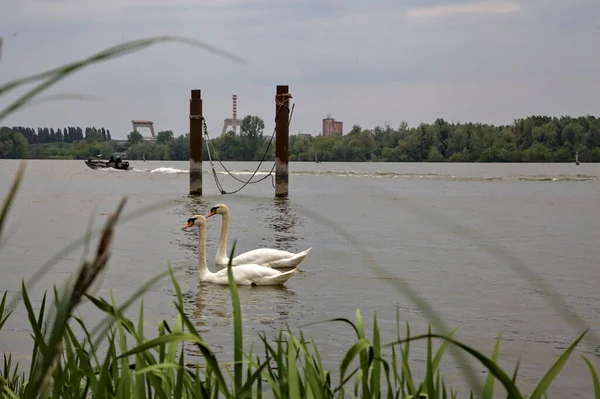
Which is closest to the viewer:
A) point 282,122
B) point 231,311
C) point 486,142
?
point 231,311

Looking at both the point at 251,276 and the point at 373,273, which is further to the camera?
the point at 373,273

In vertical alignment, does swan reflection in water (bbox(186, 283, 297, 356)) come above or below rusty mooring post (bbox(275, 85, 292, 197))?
below

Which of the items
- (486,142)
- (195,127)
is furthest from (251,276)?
(486,142)

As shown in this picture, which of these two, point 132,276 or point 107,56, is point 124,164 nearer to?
point 132,276

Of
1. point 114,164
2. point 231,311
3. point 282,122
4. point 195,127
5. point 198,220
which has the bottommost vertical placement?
point 114,164

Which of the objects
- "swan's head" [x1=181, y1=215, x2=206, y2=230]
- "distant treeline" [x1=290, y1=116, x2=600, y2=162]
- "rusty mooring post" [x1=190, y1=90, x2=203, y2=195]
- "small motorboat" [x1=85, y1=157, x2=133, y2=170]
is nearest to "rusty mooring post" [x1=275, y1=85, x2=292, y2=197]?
"rusty mooring post" [x1=190, y1=90, x2=203, y2=195]

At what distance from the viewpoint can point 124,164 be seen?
76812 mm

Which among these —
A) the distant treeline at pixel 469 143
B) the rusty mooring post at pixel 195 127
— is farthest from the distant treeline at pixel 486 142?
the rusty mooring post at pixel 195 127

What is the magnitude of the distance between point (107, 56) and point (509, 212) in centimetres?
3195

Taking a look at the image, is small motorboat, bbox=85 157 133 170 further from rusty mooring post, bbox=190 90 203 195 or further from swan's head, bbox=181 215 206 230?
swan's head, bbox=181 215 206 230

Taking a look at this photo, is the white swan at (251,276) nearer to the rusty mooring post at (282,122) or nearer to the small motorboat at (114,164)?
the rusty mooring post at (282,122)

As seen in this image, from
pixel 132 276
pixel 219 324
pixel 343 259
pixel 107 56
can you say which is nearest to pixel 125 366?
pixel 107 56

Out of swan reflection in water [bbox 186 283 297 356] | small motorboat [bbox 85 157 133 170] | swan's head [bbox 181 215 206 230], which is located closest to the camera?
swan reflection in water [bbox 186 283 297 356]

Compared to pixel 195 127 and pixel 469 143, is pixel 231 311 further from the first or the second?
pixel 469 143
